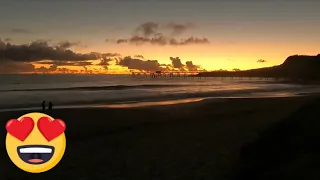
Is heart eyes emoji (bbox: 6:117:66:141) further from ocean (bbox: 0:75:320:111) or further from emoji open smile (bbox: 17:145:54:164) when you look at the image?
ocean (bbox: 0:75:320:111)

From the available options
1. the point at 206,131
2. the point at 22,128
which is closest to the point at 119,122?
the point at 206,131

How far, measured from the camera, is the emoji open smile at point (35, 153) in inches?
125

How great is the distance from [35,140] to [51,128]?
7.5 inches

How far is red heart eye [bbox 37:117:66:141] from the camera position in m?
3.21

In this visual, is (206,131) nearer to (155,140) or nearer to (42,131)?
(155,140)

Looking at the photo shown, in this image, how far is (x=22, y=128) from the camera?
319 cm

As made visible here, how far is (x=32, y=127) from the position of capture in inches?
123

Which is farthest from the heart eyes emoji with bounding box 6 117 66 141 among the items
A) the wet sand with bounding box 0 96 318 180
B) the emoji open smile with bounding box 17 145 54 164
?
the wet sand with bounding box 0 96 318 180

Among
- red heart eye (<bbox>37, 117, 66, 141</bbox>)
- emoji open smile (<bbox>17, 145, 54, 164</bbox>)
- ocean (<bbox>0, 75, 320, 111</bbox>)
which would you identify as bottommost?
ocean (<bbox>0, 75, 320, 111</bbox>)

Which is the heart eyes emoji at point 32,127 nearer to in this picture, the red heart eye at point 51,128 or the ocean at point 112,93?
the red heart eye at point 51,128

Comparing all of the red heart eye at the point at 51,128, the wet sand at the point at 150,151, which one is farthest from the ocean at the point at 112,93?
the red heart eye at the point at 51,128

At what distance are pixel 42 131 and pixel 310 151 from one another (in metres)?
6.34

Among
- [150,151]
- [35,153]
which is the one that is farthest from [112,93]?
[35,153]

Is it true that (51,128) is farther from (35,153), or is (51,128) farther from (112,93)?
(112,93)
